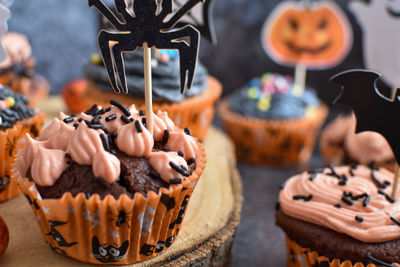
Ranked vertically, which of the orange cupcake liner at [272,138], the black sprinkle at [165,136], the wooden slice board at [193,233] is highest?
the black sprinkle at [165,136]

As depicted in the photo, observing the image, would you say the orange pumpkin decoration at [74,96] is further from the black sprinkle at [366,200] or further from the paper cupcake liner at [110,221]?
the black sprinkle at [366,200]

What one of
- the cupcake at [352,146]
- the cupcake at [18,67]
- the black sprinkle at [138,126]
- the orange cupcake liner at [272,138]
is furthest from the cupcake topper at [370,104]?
the cupcake at [18,67]

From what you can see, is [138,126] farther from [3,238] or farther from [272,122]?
Answer: [272,122]

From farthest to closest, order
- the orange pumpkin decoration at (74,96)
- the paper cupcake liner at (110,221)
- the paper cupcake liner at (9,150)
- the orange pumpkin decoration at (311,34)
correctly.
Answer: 1. the orange pumpkin decoration at (311,34)
2. the orange pumpkin decoration at (74,96)
3. the paper cupcake liner at (9,150)
4. the paper cupcake liner at (110,221)

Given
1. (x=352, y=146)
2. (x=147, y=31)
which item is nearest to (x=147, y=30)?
(x=147, y=31)

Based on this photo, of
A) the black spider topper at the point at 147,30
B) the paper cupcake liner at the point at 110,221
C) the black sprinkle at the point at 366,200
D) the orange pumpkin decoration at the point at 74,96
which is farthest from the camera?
the orange pumpkin decoration at the point at 74,96

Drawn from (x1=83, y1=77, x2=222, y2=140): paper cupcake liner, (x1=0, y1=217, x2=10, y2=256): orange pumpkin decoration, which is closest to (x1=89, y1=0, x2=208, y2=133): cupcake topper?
(x1=0, y1=217, x2=10, y2=256): orange pumpkin decoration

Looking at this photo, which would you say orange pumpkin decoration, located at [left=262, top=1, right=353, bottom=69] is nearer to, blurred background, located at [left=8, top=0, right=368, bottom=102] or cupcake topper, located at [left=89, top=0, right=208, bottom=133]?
blurred background, located at [left=8, top=0, right=368, bottom=102]
